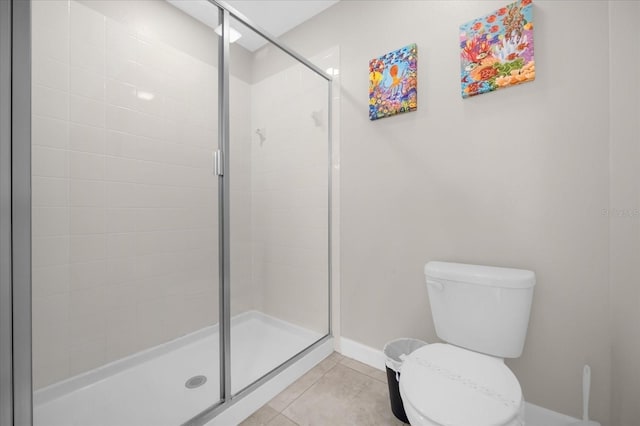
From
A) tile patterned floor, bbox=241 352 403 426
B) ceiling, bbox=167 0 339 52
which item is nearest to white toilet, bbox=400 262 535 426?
tile patterned floor, bbox=241 352 403 426

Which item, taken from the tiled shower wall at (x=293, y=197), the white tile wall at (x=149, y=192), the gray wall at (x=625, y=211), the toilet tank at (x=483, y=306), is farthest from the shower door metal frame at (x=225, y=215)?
the gray wall at (x=625, y=211)

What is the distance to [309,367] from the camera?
1.67 m

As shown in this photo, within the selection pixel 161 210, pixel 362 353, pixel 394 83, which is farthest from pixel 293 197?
pixel 362 353

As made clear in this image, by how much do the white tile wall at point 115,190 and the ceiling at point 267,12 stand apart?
21 centimetres

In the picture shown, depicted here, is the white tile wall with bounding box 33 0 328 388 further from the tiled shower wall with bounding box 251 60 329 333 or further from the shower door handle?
the shower door handle

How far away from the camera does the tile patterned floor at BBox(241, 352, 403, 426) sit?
1273mm

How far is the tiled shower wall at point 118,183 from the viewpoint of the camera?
4.01 ft

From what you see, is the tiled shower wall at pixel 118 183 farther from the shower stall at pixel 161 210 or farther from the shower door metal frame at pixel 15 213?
the shower door metal frame at pixel 15 213

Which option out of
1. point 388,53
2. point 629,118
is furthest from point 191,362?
point 629,118

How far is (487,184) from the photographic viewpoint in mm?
1329

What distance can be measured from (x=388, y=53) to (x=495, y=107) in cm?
69

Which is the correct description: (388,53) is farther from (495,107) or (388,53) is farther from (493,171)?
(493,171)

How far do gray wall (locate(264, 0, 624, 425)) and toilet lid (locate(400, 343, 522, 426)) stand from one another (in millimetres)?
477

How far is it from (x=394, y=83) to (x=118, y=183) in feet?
5.43
